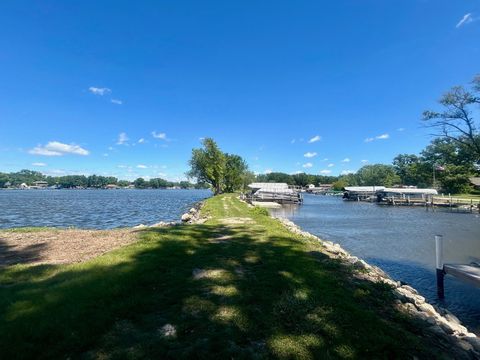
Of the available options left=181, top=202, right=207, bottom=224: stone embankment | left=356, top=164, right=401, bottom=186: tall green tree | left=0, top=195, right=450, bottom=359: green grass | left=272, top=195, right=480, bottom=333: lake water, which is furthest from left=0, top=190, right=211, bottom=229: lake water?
left=356, top=164, right=401, bottom=186: tall green tree

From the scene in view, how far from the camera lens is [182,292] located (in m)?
5.33

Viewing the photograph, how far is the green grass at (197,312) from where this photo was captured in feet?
11.8

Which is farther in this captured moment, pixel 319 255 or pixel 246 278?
pixel 319 255

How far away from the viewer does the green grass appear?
11.8 feet

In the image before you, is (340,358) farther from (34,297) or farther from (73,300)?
(34,297)

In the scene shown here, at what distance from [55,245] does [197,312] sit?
673 cm

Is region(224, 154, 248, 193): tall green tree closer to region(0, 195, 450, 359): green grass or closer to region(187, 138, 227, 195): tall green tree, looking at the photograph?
region(187, 138, 227, 195): tall green tree

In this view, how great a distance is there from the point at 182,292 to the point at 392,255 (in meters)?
14.1

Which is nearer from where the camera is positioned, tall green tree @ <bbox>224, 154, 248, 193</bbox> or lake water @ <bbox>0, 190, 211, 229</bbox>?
lake water @ <bbox>0, 190, 211, 229</bbox>

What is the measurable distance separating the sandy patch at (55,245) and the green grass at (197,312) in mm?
1042

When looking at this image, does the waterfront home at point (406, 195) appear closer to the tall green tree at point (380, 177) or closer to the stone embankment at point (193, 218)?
the tall green tree at point (380, 177)

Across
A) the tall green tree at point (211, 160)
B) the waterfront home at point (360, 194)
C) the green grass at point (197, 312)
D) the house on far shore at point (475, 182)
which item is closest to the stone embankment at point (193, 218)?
the green grass at point (197, 312)

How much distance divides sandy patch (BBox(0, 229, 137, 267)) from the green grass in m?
1.04

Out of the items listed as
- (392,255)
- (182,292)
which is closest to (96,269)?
(182,292)
